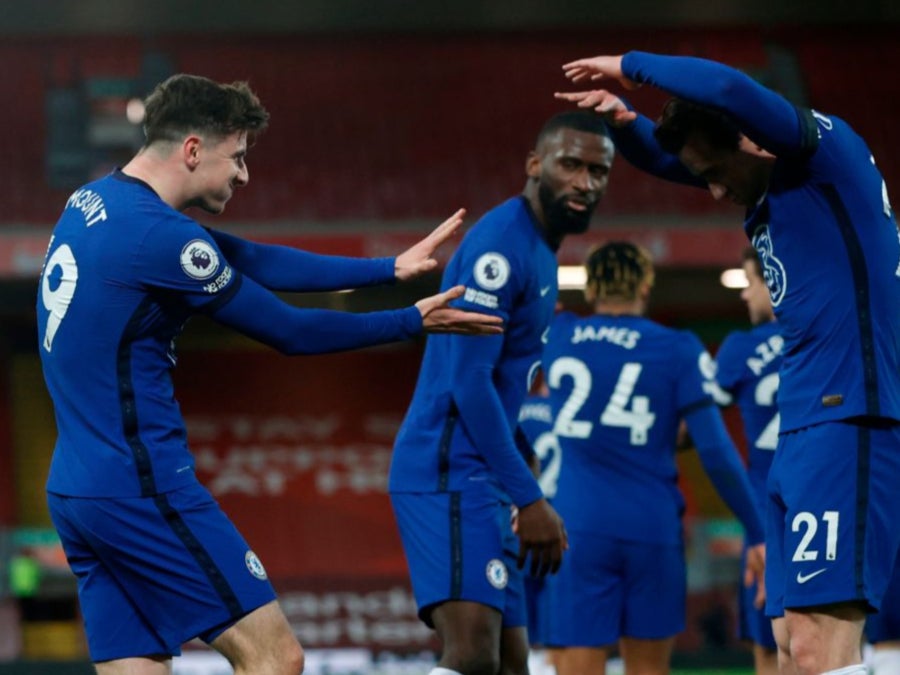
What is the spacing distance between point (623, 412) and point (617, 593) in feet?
2.50

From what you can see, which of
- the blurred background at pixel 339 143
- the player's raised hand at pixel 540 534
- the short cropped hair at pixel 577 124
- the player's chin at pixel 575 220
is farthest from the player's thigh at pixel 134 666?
the blurred background at pixel 339 143

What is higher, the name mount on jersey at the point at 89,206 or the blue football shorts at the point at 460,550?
the name mount on jersey at the point at 89,206

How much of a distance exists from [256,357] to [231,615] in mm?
12864

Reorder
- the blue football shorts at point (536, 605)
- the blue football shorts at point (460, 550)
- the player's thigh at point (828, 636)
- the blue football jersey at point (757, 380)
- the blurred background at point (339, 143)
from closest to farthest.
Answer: the player's thigh at point (828, 636)
the blue football shorts at point (460, 550)
the blue football jersey at point (757, 380)
the blue football shorts at point (536, 605)
the blurred background at point (339, 143)

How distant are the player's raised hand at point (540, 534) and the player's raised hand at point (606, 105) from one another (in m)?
1.20

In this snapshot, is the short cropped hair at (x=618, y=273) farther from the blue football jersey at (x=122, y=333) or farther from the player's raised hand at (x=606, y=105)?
the blue football jersey at (x=122, y=333)

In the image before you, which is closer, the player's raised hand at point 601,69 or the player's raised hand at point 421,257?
the player's raised hand at point 601,69

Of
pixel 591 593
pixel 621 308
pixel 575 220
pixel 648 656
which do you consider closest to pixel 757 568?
pixel 648 656

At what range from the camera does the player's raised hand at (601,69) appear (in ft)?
13.3

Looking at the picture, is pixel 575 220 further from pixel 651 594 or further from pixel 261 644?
pixel 261 644

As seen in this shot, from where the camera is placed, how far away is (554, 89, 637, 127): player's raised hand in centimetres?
443

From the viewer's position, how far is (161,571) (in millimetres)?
3953

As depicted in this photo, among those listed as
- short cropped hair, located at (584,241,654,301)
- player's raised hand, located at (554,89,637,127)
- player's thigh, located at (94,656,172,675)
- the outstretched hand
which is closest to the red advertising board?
the outstretched hand

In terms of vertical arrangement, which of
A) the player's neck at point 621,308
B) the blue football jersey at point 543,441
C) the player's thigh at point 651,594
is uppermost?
the player's neck at point 621,308
